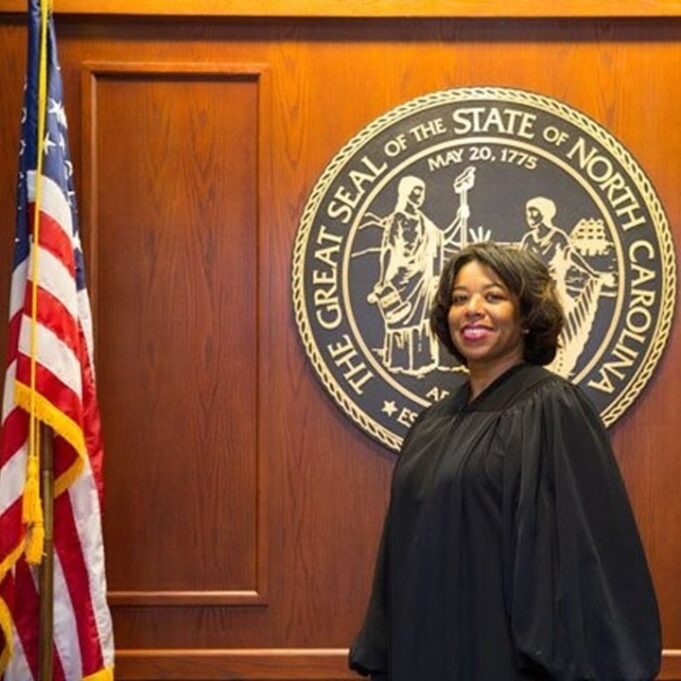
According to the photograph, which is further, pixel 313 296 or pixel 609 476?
pixel 313 296

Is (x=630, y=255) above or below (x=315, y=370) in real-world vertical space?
above

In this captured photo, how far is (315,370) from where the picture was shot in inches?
117

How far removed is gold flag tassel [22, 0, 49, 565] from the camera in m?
2.48

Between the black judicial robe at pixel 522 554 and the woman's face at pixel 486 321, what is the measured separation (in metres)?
0.05

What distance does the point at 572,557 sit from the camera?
7.13ft

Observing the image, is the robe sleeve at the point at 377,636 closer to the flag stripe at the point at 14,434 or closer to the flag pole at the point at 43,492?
the flag pole at the point at 43,492

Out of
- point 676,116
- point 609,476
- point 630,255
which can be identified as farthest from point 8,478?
point 676,116

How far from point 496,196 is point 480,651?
115cm

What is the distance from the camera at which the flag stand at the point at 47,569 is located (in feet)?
8.39

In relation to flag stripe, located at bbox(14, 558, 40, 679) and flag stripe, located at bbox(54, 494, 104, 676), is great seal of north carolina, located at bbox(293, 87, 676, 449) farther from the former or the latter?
flag stripe, located at bbox(14, 558, 40, 679)

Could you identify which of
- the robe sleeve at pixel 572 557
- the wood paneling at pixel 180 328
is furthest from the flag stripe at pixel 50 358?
the robe sleeve at pixel 572 557

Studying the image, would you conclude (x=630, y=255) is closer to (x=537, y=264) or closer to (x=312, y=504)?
(x=537, y=264)

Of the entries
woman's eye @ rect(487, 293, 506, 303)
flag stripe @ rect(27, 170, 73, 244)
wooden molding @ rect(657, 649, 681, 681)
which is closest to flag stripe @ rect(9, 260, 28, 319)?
flag stripe @ rect(27, 170, 73, 244)

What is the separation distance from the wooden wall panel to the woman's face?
66 centimetres
